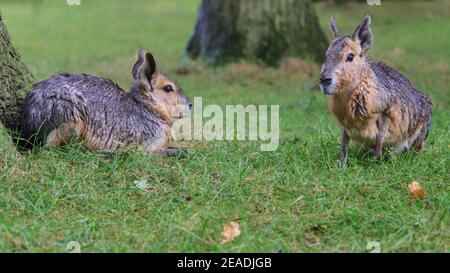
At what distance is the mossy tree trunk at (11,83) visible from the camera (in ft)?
18.0

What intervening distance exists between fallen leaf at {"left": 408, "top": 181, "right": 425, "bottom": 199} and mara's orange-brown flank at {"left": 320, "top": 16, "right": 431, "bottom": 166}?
64 cm

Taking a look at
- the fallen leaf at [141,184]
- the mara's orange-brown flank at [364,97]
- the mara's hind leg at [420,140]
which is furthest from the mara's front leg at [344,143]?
the fallen leaf at [141,184]

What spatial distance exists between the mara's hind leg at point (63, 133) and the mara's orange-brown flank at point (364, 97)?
1.69m

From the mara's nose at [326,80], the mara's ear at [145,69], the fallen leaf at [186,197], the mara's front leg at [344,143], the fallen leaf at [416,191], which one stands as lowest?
the fallen leaf at [186,197]

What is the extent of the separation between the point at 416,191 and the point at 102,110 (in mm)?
2230

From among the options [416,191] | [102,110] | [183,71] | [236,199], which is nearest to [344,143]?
[416,191]

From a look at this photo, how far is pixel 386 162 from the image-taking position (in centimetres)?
543

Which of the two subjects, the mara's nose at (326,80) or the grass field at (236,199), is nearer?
the grass field at (236,199)

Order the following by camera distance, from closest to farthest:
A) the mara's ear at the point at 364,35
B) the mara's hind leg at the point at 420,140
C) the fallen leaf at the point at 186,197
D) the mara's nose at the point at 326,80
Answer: the fallen leaf at the point at 186,197 < the mara's nose at the point at 326,80 < the mara's ear at the point at 364,35 < the mara's hind leg at the point at 420,140

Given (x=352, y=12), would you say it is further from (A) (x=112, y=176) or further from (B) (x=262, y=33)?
(A) (x=112, y=176)

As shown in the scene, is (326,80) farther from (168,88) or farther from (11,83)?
(11,83)

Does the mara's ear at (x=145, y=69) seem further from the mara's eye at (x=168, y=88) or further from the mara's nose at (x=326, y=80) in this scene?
the mara's nose at (x=326, y=80)
